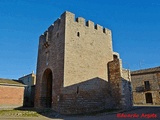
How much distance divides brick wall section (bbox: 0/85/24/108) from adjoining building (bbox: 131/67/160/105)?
56.8ft

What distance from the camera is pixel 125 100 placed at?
1215 centimetres

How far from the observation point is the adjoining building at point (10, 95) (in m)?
15.1

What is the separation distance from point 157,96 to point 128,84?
11.0 metres

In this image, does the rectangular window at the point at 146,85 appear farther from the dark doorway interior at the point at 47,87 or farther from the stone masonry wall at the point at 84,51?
the dark doorway interior at the point at 47,87

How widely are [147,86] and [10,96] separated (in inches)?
754

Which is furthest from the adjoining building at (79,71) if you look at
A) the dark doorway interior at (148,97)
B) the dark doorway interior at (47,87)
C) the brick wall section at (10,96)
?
the dark doorway interior at (148,97)

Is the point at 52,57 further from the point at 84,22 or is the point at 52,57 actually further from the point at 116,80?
the point at 116,80

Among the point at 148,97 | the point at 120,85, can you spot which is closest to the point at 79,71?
the point at 120,85

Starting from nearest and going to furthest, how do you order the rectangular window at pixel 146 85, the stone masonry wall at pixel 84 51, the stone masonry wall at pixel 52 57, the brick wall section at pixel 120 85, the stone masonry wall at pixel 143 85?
the stone masonry wall at pixel 84 51
the stone masonry wall at pixel 52 57
the brick wall section at pixel 120 85
the stone masonry wall at pixel 143 85
the rectangular window at pixel 146 85

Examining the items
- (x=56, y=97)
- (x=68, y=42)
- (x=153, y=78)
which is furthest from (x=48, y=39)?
(x=153, y=78)

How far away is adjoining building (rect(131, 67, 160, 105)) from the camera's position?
850 inches

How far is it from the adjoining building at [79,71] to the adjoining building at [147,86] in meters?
10.8

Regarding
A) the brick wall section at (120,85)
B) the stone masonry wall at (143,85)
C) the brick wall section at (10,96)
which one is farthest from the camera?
the stone masonry wall at (143,85)

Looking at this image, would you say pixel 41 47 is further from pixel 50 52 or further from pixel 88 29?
pixel 88 29
